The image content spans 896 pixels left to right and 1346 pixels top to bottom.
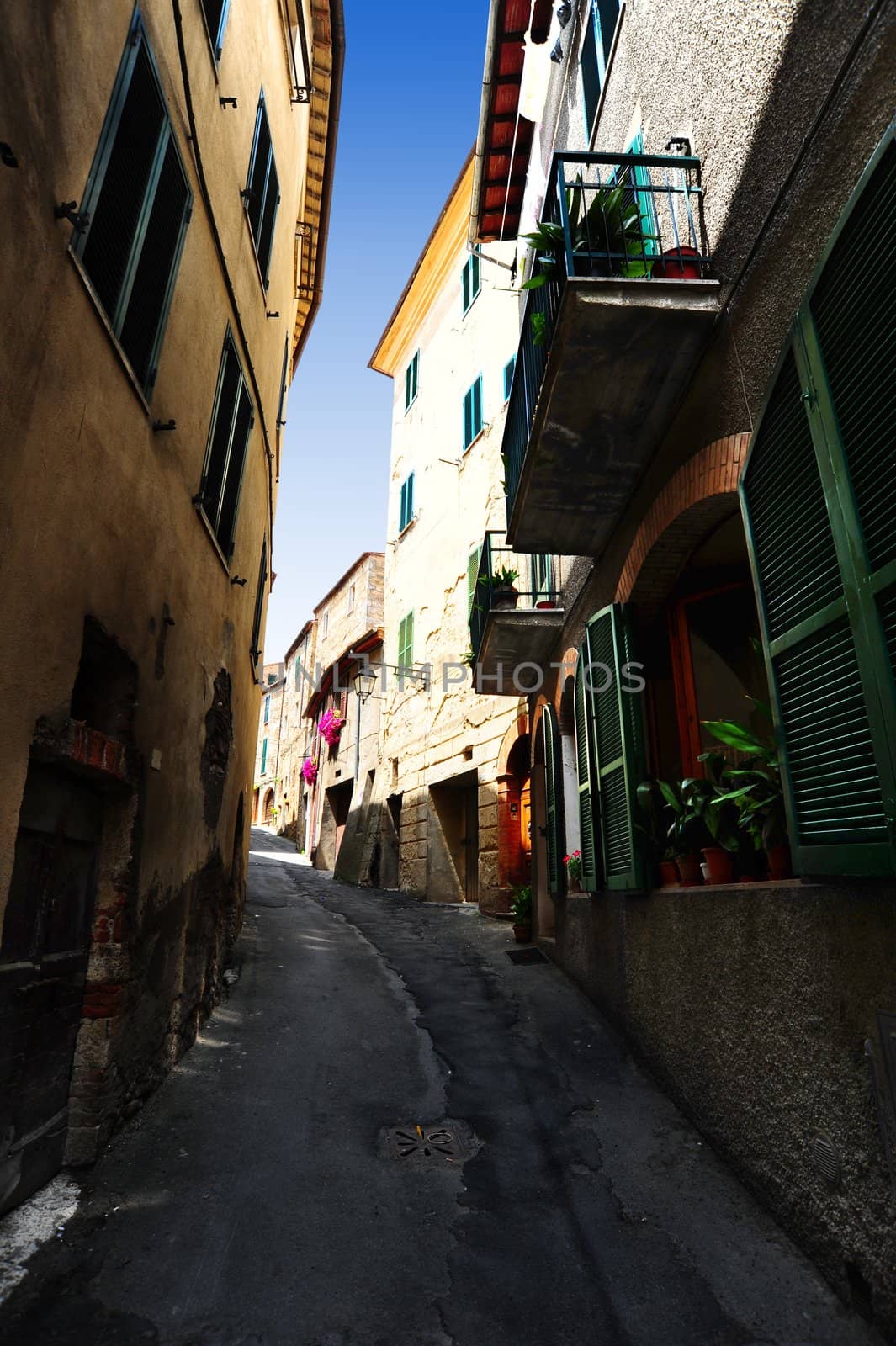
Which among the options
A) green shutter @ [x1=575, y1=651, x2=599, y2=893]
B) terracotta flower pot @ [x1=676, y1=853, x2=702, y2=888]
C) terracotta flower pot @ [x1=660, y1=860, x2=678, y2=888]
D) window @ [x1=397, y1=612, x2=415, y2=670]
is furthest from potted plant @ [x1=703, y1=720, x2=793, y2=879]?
window @ [x1=397, y1=612, x2=415, y2=670]

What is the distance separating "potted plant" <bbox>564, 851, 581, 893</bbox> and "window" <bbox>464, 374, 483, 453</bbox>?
30.0ft

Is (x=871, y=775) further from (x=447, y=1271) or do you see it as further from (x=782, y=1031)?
(x=447, y=1271)

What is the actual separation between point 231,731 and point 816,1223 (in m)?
5.82

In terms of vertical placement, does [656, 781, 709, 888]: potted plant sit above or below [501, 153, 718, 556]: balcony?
below

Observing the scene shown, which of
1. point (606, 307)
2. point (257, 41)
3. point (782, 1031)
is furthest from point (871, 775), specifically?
point (257, 41)

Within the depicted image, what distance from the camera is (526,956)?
8508mm

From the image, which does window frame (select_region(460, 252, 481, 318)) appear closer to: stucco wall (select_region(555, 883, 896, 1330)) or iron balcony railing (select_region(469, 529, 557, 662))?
iron balcony railing (select_region(469, 529, 557, 662))

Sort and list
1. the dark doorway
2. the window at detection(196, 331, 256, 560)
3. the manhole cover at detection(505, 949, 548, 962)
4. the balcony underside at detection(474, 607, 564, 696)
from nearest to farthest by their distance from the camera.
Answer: the dark doorway < the window at detection(196, 331, 256, 560) < the manhole cover at detection(505, 949, 548, 962) < the balcony underside at detection(474, 607, 564, 696)

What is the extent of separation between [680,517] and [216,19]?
15.9 ft

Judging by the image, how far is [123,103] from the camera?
387 cm

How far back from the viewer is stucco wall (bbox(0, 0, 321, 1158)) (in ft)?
9.78

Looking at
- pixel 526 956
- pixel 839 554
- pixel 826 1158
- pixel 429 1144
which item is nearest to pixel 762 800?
pixel 839 554

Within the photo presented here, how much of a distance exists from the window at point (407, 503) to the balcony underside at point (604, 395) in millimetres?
11260

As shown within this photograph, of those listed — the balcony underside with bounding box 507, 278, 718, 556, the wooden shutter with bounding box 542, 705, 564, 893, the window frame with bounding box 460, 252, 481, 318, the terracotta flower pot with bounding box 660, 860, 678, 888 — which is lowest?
the terracotta flower pot with bounding box 660, 860, 678, 888
